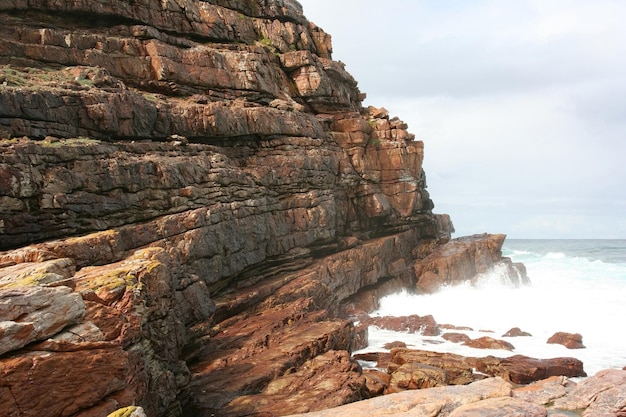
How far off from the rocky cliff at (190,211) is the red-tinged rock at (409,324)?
458cm

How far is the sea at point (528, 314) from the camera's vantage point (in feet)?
93.5

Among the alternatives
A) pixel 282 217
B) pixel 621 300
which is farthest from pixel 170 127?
pixel 621 300

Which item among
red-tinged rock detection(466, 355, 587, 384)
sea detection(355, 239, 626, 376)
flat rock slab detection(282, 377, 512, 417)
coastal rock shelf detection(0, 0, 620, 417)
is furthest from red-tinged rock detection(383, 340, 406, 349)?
flat rock slab detection(282, 377, 512, 417)

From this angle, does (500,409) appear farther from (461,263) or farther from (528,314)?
(461,263)

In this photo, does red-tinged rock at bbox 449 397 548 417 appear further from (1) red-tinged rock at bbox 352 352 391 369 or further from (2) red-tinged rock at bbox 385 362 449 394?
(1) red-tinged rock at bbox 352 352 391 369

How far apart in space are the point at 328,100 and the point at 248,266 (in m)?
22.4

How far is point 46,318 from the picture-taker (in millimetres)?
10328

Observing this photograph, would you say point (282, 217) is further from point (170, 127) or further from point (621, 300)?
point (621, 300)

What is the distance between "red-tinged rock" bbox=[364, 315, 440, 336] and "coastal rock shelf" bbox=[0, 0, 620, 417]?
158 inches

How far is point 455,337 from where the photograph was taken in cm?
3131

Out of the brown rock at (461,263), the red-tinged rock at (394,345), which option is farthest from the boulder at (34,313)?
the brown rock at (461,263)

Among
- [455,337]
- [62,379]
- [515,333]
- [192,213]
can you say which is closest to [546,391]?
[62,379]

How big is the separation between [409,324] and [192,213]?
20.5m

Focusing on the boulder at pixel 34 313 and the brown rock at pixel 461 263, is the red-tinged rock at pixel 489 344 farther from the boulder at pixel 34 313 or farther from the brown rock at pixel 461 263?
the boulder at pixel 34 313
